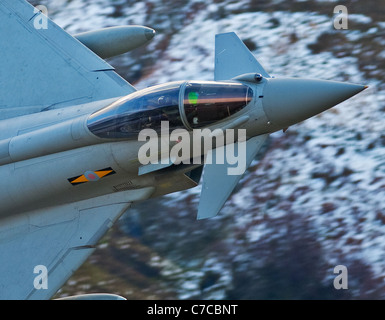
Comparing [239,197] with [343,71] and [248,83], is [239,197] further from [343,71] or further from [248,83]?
[248,83]

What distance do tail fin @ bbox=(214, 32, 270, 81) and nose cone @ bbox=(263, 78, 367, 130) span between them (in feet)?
2.33

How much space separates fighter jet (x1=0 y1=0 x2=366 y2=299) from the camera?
10930mm

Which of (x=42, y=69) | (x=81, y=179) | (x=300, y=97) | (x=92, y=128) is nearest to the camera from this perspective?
(x=300, y=97)

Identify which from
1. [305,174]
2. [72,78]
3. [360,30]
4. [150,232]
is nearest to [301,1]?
[360,30]

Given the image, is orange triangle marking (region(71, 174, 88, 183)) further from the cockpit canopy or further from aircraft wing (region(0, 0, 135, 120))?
aircraft wing (region(0, 0, 135, 120))

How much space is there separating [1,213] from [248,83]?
413cm

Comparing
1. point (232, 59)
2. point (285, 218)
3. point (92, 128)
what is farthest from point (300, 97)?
point (285, 218)

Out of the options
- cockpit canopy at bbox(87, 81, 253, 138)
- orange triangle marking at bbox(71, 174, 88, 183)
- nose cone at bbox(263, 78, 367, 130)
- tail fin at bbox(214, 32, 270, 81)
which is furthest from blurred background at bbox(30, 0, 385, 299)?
nose cone at bbox(263, 78, 367, 130)

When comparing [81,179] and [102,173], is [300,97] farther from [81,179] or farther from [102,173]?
[81,179]

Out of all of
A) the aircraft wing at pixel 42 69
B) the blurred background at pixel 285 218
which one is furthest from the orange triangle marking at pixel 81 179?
the blurred background at pixel 285 218

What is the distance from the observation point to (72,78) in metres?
12.7

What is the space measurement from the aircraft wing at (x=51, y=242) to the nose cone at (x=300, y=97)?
2.21 metres

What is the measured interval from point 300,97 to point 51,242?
13.7ft

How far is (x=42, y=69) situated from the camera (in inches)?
511
